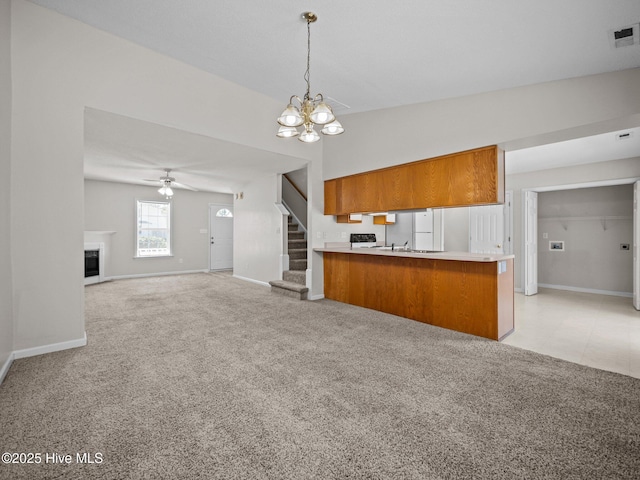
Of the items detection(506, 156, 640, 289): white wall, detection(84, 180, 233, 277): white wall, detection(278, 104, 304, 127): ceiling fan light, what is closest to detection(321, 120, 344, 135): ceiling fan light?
detection(278, 104, 304, 127): ceiling fan light

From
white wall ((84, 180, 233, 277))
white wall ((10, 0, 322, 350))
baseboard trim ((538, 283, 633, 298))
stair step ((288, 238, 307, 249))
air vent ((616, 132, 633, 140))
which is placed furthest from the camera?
white wall ((84, 180, 233, 277))

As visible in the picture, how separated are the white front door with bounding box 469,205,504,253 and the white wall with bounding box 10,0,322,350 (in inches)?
263

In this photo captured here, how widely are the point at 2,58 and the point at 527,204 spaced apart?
8250mm

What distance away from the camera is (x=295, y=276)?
5926 millimetres

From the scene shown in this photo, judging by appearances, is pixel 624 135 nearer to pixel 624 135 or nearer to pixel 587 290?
pixel 624 135

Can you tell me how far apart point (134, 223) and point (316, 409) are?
27.0 ft

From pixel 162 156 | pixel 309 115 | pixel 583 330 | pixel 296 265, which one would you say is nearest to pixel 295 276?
pixel 296 265

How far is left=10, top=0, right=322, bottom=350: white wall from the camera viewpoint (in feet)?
9.07

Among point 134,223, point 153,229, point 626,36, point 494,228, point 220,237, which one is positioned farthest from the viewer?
point 220,237

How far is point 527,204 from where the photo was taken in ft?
20.8

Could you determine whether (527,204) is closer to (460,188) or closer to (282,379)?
(460,188)

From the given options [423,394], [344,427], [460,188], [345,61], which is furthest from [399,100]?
[344,427]

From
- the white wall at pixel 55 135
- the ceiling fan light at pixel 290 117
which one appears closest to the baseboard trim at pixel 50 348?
the white wall at pixel 55 135

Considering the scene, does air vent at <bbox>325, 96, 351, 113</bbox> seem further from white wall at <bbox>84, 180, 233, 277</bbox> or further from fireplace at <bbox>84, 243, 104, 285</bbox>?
fireplace at <bbox>84, 243, 104, 285</bbox>
